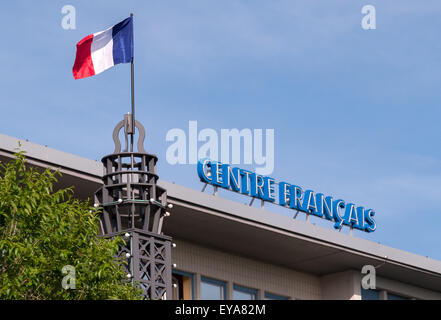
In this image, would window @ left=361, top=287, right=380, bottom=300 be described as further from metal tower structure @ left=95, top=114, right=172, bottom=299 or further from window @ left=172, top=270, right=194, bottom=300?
metal tower structure @ left=95, top=114, right=172, bottom=299

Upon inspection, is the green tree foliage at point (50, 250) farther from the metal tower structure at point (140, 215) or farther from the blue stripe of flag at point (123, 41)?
the blue stripe of flag at point (123, 41)

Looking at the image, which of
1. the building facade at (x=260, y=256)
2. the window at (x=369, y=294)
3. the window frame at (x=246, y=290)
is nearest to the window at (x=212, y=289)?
the building facade at (x=260, y=256)

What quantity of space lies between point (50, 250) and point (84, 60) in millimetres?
10409

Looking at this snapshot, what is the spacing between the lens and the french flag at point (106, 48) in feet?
107

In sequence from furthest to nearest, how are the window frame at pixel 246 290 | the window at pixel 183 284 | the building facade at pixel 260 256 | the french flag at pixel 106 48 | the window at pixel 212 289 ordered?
1. the window frame at pixel 246 290
2. the window at pixel 212 289
3. the window at pixel 183 284
4. the building facade at pixel 260 256
5. the french flag at pixel 106 48

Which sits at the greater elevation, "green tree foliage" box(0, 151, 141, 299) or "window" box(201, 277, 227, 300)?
"window" box(201, 277, 227, 300)

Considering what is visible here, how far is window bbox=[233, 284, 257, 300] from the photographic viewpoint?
49.7 metres

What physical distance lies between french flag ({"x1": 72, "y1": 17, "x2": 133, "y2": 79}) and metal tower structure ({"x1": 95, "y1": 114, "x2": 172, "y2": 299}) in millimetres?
4824

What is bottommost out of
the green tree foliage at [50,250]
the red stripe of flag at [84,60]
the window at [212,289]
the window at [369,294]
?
the green tree foliage at [50,250]

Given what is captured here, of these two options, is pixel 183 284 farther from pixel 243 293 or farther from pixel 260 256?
pixel 260 256

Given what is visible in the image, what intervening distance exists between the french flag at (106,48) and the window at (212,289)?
17.6 meters

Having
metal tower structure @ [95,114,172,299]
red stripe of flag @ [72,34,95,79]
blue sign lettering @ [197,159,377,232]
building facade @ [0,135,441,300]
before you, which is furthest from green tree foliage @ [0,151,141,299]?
blue sign lettering @ [197,159,377,232]
